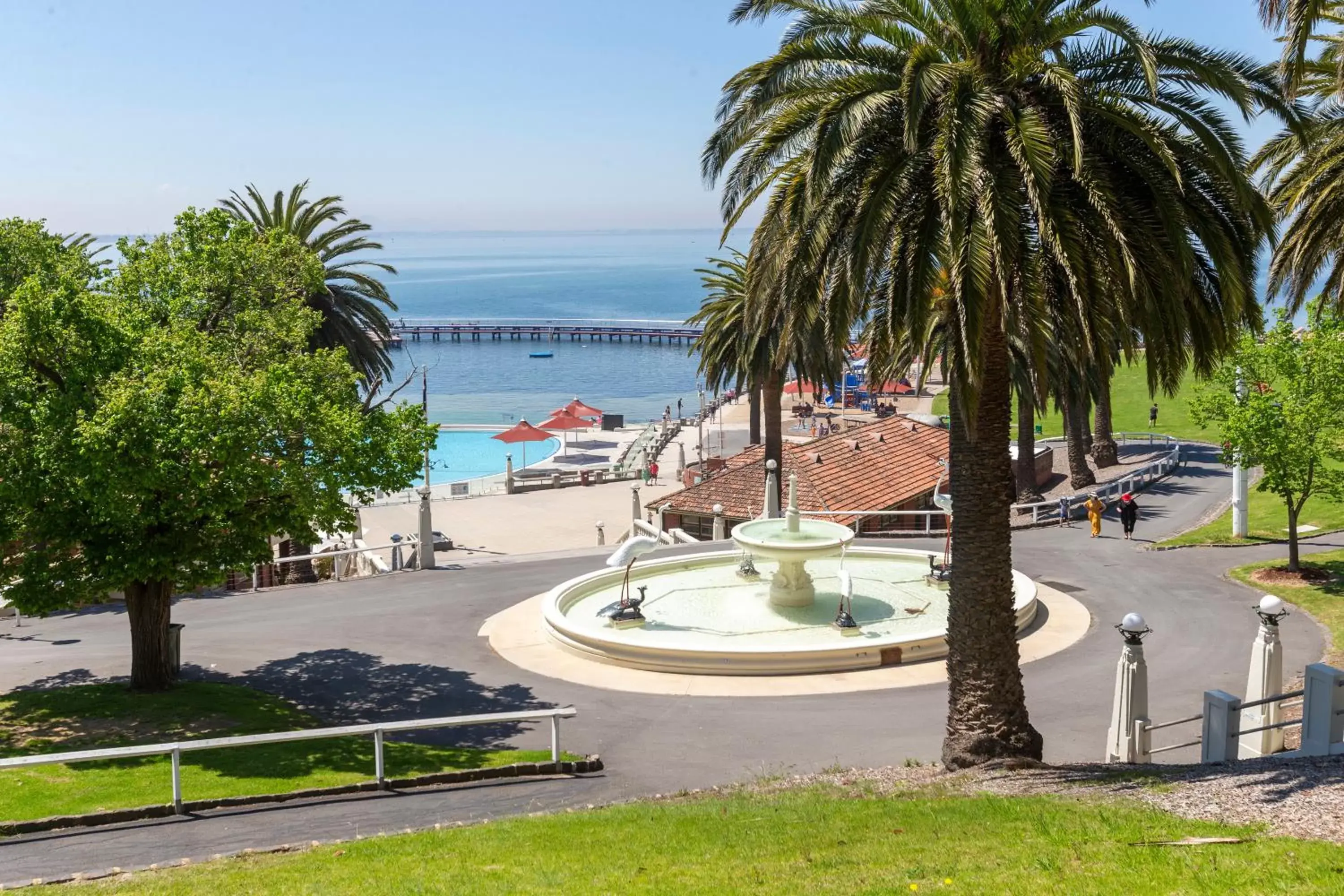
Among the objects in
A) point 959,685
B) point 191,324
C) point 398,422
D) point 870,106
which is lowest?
point 959,685

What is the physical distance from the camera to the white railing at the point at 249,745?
43.9ft

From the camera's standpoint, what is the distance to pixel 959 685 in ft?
49.0

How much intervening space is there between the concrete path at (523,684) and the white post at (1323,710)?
9.56ft

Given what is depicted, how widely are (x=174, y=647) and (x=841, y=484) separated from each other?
22819 millimetres

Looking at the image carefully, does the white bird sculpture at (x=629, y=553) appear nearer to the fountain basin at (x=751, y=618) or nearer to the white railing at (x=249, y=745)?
the fountain basin at (x=751, y=618)

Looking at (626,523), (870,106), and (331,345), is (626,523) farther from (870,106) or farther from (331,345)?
Result: (870,106)

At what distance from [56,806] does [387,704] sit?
21.4 ft

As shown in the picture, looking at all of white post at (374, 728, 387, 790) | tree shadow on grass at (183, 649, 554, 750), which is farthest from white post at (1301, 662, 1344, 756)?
white post at (374, 728, 387, 790)

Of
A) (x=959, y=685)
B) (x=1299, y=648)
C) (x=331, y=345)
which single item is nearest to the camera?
(x=959, y=685)

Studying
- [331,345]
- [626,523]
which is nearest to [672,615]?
[331,345]

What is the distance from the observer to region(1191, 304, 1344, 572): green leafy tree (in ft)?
84.0

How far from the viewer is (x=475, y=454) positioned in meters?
80.8

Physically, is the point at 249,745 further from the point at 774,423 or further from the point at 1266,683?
the point at 774,423

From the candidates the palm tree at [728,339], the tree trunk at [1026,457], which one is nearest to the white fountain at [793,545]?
the palm tree at [728,339]
